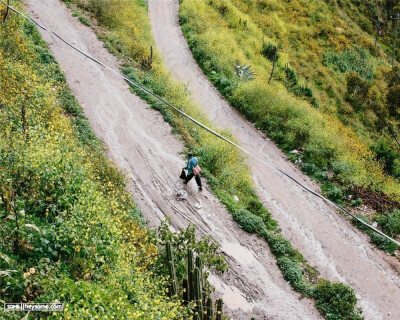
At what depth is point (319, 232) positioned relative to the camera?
1767cm

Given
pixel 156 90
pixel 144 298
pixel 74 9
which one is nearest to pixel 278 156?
pixel 156 90

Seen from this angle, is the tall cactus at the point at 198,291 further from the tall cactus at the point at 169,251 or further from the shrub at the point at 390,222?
the shrub at the point at 390,222

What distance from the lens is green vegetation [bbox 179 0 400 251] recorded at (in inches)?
872

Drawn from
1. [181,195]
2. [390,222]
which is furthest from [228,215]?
[390,222]

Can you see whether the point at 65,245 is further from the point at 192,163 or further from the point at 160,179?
the point at 160,179

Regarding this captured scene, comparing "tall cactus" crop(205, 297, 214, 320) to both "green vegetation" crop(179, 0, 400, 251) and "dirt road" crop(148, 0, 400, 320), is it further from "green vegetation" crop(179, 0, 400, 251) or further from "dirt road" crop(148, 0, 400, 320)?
"green vegetation" crop(179, 0, 400, 251)

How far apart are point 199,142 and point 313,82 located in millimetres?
20913

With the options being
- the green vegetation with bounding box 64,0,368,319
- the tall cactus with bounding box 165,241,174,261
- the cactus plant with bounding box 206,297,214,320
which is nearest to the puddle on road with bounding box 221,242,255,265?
the green vegetation with bounding box 64,0,368,319

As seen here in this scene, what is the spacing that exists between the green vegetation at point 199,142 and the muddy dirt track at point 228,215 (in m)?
0.47

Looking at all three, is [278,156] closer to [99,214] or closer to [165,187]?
[165,187]

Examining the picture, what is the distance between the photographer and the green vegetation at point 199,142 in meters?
15.1

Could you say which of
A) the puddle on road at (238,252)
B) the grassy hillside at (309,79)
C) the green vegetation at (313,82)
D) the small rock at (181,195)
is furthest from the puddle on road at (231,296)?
the grassy hillside at (309,79)

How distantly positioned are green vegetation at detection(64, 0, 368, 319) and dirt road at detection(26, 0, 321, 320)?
18.0 inches

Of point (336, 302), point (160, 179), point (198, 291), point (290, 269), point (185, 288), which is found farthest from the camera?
point (160, 179)
